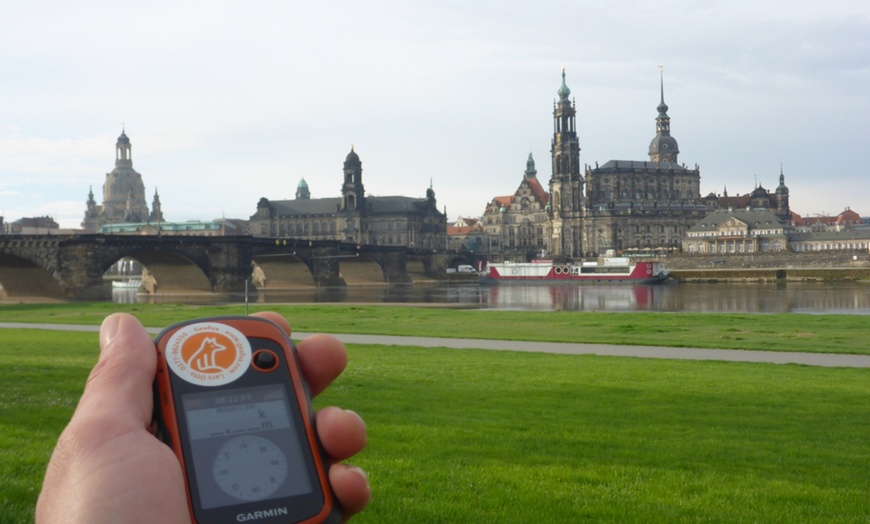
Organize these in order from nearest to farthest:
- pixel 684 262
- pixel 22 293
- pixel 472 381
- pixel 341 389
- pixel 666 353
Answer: pixel 341 389
pixel 472 381
pixel 666 353
pixel 22 293
pixel 684 262

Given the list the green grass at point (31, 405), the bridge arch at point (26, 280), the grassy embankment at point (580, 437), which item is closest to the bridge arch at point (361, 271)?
the bridge arch at point (26, 280)

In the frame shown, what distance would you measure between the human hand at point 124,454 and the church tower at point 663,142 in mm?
155932

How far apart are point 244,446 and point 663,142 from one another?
15743 centimetres

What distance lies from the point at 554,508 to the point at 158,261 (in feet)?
239

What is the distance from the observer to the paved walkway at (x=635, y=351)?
15.9 metres

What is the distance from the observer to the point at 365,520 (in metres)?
4.73

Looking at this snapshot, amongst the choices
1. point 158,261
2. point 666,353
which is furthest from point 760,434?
point 158,261

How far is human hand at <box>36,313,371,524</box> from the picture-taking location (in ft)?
5.89

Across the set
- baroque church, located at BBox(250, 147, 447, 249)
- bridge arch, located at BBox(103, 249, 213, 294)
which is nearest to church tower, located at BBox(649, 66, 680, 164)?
baroque church, located at BBox(250, 147, 447, 249)

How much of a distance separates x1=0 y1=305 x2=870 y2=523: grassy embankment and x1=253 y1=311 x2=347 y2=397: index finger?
269 cm

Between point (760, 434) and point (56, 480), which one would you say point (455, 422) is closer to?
point (760, 434)

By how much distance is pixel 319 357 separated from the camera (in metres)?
2.21

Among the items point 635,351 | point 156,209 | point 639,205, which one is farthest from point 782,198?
point 635,351

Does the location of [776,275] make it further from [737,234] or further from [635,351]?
[635,351]
